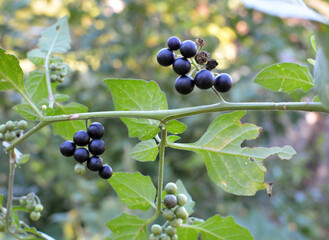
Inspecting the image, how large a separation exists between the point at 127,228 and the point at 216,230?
0.20 meters

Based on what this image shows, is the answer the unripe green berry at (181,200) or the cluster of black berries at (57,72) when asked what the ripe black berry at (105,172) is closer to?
the unripe green berry at (181,200)

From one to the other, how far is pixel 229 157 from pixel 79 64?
9.37 feet

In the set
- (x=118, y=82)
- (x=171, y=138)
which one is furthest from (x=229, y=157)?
(x=118, y=82)

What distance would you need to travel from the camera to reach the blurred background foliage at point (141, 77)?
311 cm

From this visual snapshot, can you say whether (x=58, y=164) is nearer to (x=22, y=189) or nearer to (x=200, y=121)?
(x=22, y=189)

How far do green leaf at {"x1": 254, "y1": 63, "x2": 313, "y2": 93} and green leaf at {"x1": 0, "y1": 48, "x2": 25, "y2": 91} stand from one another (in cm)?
49

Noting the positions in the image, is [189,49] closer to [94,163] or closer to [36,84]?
[94,163]

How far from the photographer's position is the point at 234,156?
0.77 m

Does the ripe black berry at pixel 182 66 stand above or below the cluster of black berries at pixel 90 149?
above

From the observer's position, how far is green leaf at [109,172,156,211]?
862 mm

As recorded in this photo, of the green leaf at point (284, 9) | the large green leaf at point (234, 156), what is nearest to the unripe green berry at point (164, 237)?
the large green leaf at point (234, 156)

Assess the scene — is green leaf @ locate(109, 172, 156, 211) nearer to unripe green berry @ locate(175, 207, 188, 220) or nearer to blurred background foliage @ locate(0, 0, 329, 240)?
unripe green berry @ locate(175, 207, 188, 220)

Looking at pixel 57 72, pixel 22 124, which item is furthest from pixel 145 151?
pixel 57 72

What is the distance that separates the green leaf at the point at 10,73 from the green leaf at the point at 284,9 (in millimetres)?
528
